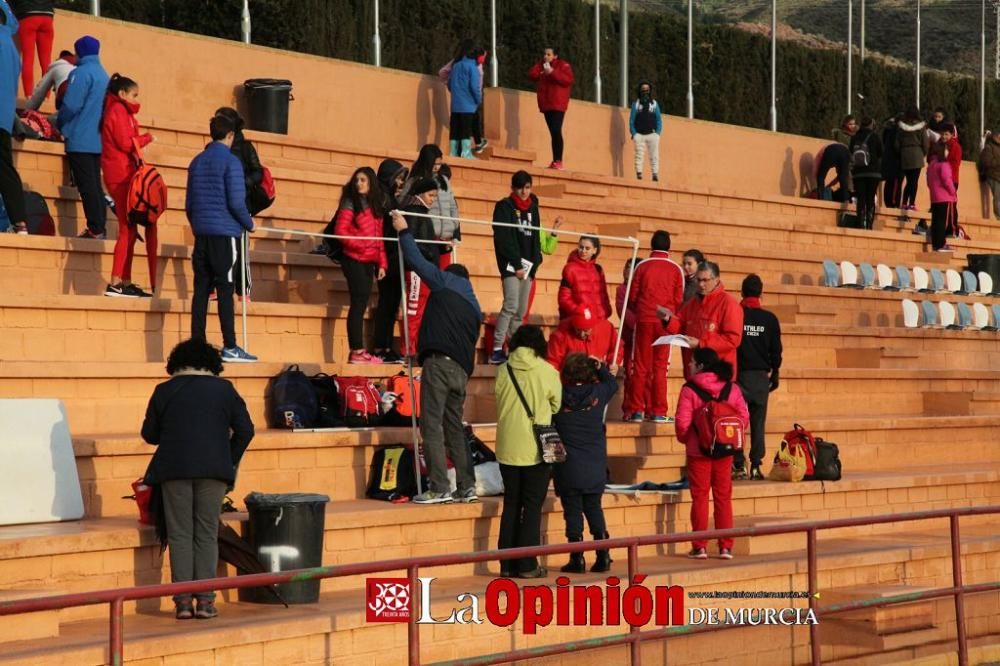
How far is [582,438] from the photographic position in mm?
12109

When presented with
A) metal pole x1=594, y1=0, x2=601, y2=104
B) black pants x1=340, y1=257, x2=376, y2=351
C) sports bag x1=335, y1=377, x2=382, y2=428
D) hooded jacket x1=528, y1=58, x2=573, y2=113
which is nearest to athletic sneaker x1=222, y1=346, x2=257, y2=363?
sports bag x1=335, y1=377, x2=382, y2=428

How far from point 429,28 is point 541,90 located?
413 centimetres

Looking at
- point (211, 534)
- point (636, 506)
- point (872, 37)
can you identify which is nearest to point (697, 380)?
point (636, 506)

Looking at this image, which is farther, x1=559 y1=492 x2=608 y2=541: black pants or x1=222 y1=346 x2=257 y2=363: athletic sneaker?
x1=222 y1=346 x2=257 y2=363: athletic sneaker

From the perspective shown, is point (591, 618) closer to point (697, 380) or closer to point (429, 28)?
point (697, 380)

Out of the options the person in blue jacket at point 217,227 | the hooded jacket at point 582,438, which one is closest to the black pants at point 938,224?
the hooded jacket at point 582,438

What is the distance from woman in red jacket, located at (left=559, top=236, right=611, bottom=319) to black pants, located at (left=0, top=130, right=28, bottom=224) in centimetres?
421

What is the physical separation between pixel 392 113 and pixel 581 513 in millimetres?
10525

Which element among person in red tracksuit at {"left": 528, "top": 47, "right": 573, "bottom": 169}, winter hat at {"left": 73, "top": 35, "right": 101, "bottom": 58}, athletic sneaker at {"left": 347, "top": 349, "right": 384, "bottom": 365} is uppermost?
person in red tracksuit at {"left": 528, "top": 47, "right": 573, "bottom": 169}

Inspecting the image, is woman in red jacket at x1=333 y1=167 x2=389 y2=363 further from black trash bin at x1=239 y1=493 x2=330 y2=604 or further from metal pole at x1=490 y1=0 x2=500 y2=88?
metal pole at x1=490 y1=0 x2=500 y2=88

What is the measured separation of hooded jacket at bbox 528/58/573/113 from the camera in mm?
22375

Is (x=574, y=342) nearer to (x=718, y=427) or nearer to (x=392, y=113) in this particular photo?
(x=718, y=427)

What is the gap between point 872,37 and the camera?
203ft

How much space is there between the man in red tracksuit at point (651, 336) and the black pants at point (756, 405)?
0.66 metres
